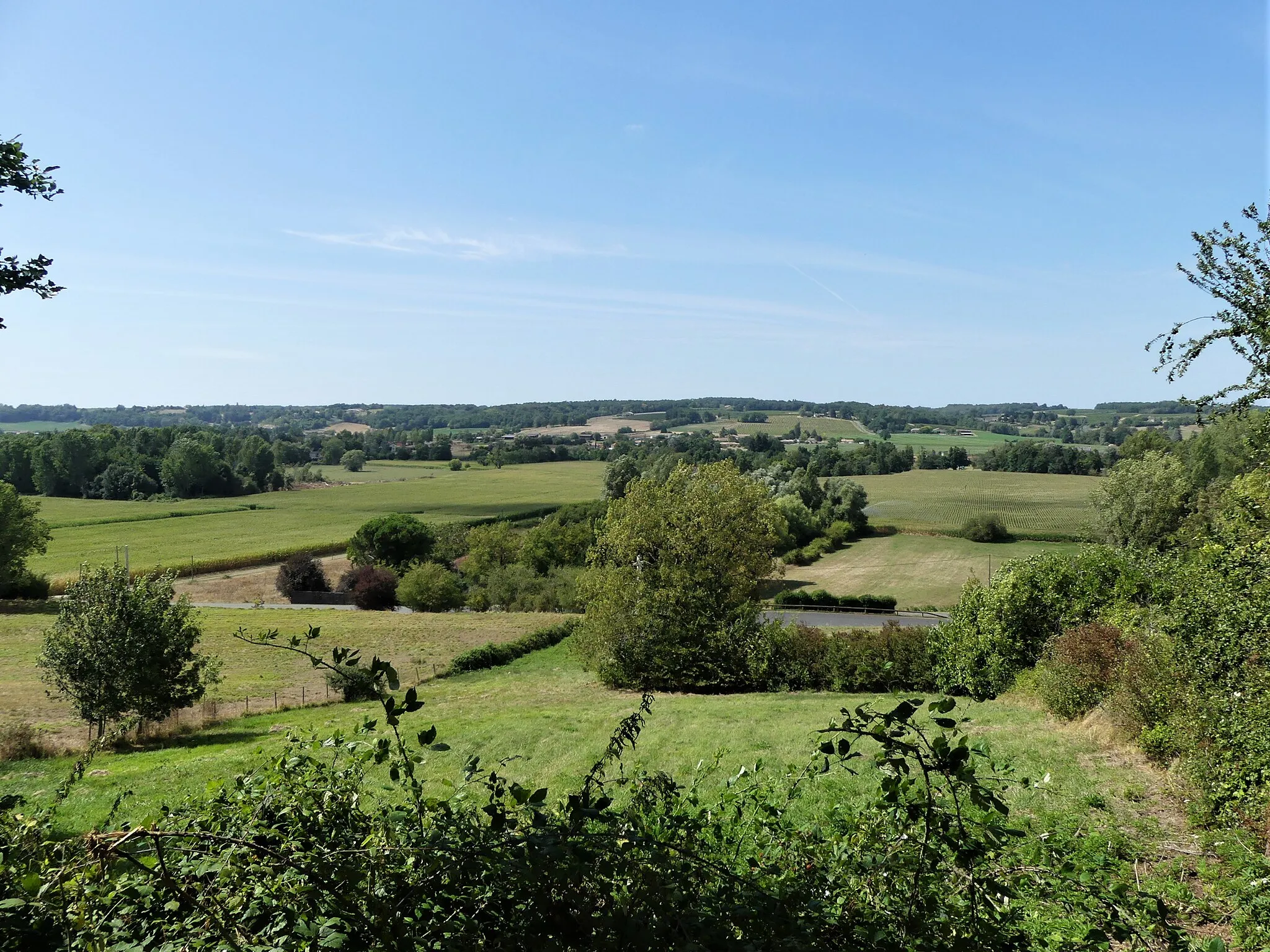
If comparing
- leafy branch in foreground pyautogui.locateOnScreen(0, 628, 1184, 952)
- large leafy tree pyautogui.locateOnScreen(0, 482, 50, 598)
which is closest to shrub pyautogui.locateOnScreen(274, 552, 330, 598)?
large leafy tree pyautogui.locateOnScreen(0, 482, 50, 598)

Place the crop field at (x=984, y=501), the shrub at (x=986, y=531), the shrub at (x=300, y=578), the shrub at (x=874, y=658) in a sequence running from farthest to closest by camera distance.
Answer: the crop field at (x=984, y=501)
the shrub at (x=986, y=531)
the shrub at (x=300, y=578)
the shrub at (x=874, y=658)

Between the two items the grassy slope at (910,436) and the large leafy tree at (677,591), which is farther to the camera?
the grassy slope at (910,436)

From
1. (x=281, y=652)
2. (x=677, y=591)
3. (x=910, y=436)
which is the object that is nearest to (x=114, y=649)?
(x=677, y=591)

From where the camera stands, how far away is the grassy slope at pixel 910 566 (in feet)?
180

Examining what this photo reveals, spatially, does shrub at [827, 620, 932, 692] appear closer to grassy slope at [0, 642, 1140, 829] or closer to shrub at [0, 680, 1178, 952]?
grassy slope at [0, 642, 1140, 829]

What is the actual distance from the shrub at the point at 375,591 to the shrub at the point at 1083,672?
46676mm

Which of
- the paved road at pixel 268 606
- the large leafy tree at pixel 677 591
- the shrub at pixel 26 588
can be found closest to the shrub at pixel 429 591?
the paved road at pixel 268 606

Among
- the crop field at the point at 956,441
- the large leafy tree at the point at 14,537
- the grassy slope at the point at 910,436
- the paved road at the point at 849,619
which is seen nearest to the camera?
the paved road at the point at 849,619

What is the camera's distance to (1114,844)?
6.74 meters

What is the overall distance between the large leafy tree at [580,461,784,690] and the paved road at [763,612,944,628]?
47.4 ft

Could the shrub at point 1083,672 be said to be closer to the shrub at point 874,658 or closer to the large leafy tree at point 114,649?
the shrub at point 874,658

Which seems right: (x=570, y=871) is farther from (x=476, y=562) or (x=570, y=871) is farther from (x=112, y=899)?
(x=476, y=562)

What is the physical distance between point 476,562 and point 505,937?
202 ft

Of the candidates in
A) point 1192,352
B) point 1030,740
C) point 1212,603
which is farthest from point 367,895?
point 1030,740
